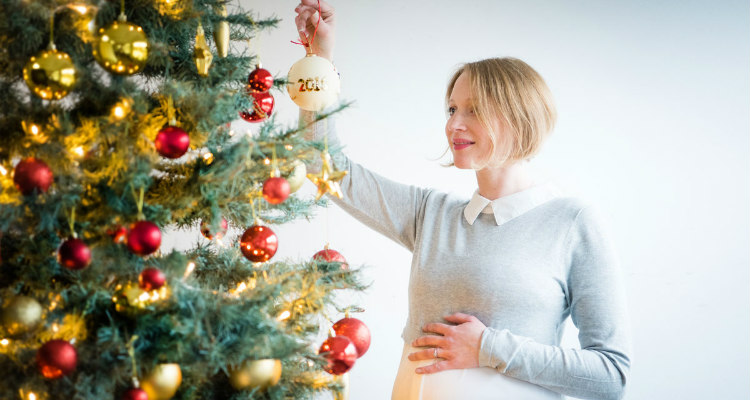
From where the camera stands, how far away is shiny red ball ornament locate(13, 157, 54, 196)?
671 mm

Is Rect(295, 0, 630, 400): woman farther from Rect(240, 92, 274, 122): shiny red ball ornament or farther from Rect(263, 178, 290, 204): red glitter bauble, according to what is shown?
Rect(263, 178, 290, 204): red glitter bauble

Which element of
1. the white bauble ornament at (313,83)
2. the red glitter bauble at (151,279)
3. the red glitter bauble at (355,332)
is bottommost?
the red glitter bauble at (355,332)

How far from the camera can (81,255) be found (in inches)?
26.2

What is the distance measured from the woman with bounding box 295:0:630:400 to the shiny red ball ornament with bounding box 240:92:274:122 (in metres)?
0.14

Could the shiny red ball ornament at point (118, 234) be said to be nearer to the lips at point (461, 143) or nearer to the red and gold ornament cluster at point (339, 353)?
the red and gold ornament cluster at point (339, 353)

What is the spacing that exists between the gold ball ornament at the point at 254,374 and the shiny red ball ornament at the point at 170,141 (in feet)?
0.94

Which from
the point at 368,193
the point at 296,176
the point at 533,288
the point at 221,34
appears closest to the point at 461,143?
the point at 368,193

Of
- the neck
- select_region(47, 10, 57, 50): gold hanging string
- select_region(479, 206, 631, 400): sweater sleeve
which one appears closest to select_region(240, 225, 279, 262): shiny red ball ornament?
select_region(47, 10, 57, 50): gold hanging string

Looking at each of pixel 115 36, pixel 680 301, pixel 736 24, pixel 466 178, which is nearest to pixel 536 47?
pixel 466 178

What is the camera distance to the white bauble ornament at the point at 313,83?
3.37 feet

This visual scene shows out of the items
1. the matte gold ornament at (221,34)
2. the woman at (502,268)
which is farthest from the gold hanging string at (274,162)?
the woman at (502,268)

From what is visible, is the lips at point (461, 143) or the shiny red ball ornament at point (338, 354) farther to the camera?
the lips at point (461, 143)

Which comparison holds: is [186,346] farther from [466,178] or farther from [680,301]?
[680,301]

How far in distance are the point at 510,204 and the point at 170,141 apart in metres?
0.71
